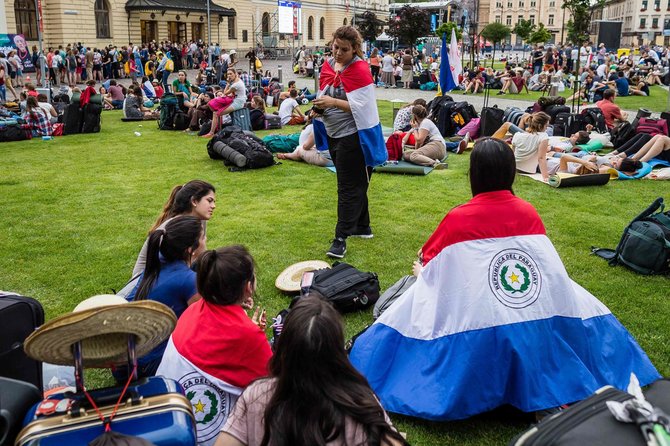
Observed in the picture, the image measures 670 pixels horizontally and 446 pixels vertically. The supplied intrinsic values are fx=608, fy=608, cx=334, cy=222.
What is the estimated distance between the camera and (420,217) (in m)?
7.49

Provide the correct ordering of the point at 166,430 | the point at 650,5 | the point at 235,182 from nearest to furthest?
1. the point at 166,430
2. the point at 235,182
3. the point at 650,5

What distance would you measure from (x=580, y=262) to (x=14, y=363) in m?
4.96

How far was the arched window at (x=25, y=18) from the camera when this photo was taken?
3250 cm

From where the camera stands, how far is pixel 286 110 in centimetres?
1531

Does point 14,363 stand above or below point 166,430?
below

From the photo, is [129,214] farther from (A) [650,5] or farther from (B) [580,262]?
(A) [650,5]

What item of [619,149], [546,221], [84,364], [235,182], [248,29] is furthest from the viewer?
[248,29]

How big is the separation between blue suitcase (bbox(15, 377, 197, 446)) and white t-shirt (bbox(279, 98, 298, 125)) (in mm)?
13377

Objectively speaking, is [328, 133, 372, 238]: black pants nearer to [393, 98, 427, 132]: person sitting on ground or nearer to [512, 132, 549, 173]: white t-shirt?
[512, 132, 549, 173]: white t-shirt

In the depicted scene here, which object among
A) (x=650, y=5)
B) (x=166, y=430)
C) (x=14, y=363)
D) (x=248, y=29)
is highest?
(x=650, y=5)

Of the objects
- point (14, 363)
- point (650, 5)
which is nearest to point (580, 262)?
point (14, 363)

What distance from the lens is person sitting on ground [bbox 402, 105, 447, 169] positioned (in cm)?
1032

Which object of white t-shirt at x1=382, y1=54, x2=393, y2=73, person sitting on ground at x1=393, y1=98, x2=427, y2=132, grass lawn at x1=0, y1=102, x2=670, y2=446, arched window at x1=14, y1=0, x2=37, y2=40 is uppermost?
arched window at x1=14, y1=0, x2=37, y2=40

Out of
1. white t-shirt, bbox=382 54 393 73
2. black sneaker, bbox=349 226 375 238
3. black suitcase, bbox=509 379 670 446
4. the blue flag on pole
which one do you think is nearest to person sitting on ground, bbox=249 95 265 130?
the blue flag on pole
